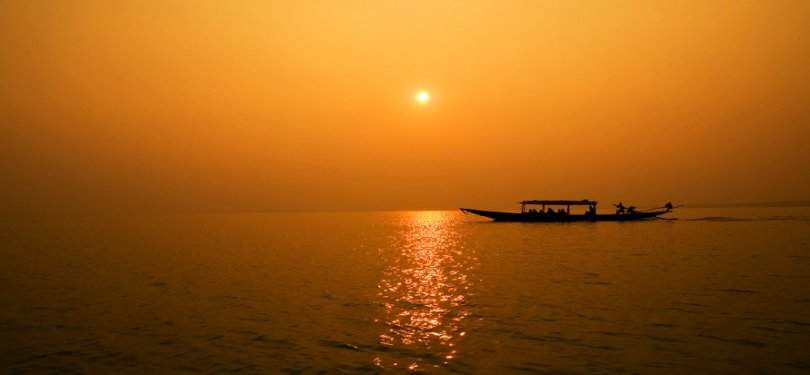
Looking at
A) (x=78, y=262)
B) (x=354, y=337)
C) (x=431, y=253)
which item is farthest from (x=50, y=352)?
(x=431, y=253)

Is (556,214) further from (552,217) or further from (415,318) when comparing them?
(415,318)

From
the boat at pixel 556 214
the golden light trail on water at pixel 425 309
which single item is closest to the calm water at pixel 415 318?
the golden light trail on water at pixel 425 309

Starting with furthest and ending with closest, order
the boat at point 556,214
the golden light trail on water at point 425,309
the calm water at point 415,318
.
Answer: the boat at point 556,214 → the golden light trail on water at point 425,309 → the calm water at point 415,318

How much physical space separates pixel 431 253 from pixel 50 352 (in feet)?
101

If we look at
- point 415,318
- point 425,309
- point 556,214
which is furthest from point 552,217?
point 415,318

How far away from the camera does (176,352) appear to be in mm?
12547

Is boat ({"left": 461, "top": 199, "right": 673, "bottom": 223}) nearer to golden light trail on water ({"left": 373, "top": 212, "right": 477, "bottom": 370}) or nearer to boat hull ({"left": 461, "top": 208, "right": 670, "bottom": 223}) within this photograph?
boat hull ({"left": 461, "top": 208, "right": 670, "bottom": 223})

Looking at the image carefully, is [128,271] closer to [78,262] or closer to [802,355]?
[78,262]

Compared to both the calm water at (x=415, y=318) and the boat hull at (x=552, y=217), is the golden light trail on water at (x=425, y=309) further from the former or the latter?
the boat hull at (x=552, y=217)

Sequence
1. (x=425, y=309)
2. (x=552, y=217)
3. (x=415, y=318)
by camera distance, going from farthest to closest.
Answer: (x=552, y=217), (x=425, y=309), (x=415, y=318)

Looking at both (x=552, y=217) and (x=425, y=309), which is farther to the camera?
(x=552, y=217)

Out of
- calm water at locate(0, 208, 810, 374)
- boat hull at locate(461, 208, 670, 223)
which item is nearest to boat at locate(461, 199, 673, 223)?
boat hull at locate(461, 208, 670, 223)

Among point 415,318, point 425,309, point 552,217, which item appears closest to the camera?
point 415,318

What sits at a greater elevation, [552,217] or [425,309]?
[552,217]
